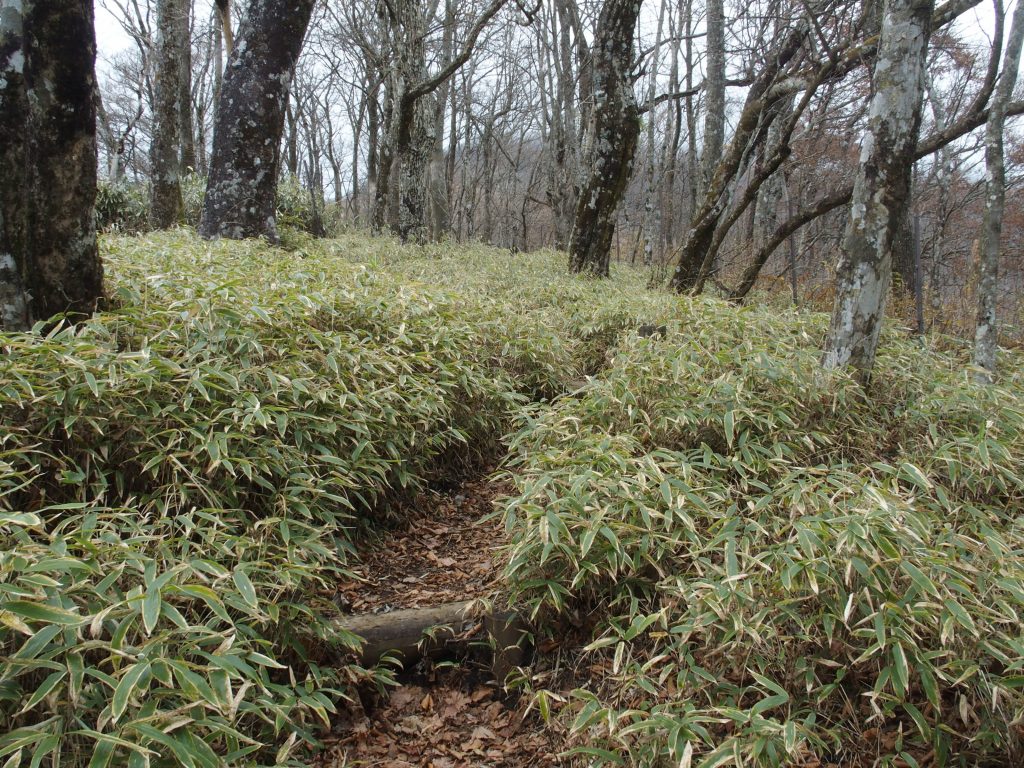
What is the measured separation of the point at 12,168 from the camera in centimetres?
268

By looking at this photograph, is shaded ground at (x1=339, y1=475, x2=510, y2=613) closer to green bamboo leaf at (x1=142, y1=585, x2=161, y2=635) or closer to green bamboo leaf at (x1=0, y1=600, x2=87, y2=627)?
green bamboo leaf at (x1=142, y1=585, x2=161, y2=635)

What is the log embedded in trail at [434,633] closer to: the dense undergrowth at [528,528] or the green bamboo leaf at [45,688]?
the dense undergrowth at [528,528]

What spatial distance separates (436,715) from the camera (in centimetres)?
234

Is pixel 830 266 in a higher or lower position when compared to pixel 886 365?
higher

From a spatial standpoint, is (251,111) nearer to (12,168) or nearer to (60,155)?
(60,155)

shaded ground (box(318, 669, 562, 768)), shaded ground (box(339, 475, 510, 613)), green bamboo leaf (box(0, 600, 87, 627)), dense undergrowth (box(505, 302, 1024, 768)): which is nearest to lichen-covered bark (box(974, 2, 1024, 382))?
dense undergrowth (box(505, 302, 1024, 768))

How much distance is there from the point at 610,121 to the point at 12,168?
6478mm

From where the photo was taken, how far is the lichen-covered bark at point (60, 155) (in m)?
2.79

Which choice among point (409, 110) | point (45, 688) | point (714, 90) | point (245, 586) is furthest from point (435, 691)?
point (714, 90)

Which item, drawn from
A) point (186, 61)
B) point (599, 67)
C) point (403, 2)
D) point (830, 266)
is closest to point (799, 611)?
point (599, 67)

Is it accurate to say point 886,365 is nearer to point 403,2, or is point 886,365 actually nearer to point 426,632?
point 426,632

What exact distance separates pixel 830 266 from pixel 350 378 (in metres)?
8.25

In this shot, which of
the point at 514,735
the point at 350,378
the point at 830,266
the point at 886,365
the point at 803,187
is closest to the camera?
the point at 514,735

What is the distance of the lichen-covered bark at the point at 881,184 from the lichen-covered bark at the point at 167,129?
25.3ft
